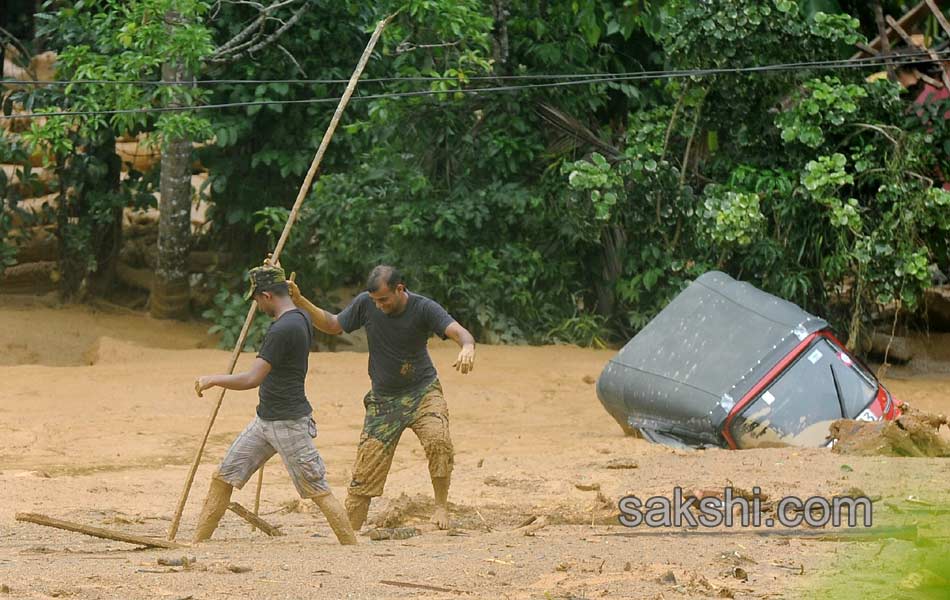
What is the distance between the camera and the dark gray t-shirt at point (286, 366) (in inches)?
241

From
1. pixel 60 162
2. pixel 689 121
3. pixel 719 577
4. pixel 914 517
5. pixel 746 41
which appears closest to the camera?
pixel 914 517

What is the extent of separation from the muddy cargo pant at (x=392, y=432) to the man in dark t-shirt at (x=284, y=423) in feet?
2.34

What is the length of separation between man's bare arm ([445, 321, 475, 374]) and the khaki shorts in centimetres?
82

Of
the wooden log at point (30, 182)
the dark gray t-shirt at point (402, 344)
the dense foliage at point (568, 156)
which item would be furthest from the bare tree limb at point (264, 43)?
the dark gray t-shirt at point (402, 344)

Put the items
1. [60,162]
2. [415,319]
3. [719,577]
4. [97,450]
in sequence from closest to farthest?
1. [719,577]
2. [415,319]
3. [97,450]
4. [60,162]

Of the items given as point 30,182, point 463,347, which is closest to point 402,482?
point 463,347

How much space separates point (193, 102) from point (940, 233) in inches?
306

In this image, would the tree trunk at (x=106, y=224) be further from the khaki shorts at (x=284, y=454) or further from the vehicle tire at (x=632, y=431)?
the khaki shorts at (x=284, y=454)

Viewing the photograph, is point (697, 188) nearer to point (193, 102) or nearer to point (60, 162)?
point (193, 102)

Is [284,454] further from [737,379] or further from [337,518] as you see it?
[737,379]

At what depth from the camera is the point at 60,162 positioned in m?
15.8

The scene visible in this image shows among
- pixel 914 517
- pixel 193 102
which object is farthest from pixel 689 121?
pixel 914 517

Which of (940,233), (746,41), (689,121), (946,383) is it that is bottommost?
(946,383)

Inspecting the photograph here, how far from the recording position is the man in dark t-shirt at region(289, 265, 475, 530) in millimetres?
6891
